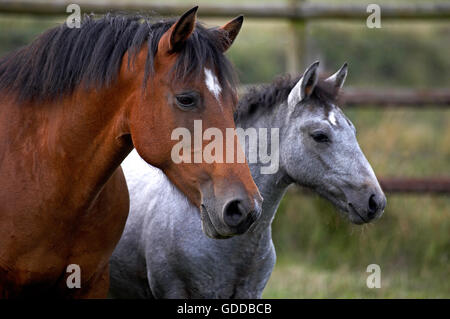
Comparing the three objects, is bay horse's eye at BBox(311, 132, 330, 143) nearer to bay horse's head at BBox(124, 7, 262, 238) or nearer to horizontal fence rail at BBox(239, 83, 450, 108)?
bay horse's head at BBox(124, 7, 262, 238)

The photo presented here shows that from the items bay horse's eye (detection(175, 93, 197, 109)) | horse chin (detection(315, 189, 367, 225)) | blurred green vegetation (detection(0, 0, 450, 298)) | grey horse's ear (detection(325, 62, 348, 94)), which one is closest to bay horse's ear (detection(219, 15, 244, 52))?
bay horse's eye (detection(175, 93, 197, 109))

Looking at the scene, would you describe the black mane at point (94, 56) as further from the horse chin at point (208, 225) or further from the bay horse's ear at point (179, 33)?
the horse chin at point (208, 225)

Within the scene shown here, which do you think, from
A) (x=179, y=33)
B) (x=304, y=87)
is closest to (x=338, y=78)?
(x=304, y=87)

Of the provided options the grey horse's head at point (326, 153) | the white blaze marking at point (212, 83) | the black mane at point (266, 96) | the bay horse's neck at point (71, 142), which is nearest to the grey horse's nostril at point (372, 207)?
the grey horse's head at point (326, 153)

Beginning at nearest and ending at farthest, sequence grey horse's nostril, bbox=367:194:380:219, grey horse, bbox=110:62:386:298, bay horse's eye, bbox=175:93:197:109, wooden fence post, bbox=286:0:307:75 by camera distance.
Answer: bay horse's eye, bbox=175:93:197:109 < grey horse's nostril, bbox=367:194:380:219 < grey horse, bbox=110:62:386:298 < wooden fence post, bbox=286:0:307:75

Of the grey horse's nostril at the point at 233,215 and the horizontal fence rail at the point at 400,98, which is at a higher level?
the horizontal fence rail at the point at 400,98

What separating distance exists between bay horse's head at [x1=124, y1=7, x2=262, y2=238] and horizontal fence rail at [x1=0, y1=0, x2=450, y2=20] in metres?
3.99

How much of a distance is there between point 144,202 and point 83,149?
111 cm

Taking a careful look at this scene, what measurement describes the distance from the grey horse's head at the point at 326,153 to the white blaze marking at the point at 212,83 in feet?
3.24

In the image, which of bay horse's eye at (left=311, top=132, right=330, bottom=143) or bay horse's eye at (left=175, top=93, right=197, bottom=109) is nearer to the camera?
bay horse's eye at (left=175, top=93, right=197, bottom=109)

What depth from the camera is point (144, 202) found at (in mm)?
4008

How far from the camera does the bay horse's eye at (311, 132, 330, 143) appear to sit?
3.59 meters

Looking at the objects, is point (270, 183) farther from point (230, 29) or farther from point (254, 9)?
point (254, 9)

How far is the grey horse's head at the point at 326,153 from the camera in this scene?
3473 mm
